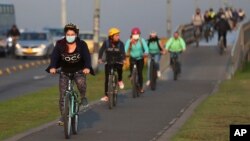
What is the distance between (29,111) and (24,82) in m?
14.0

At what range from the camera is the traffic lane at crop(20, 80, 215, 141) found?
13.5m

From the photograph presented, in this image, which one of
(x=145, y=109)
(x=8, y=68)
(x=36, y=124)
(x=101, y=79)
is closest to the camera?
(x=36, y=124)

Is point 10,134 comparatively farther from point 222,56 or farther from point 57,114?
point 222,56

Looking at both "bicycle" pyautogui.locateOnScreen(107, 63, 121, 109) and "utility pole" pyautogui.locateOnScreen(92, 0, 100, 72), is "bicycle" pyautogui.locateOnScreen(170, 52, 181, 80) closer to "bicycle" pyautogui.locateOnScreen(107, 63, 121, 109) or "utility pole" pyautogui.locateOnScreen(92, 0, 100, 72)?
"utility pole" pyautogui.locateOnScreen(92, 0, 100, 72)

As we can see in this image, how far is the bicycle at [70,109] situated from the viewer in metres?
13.1

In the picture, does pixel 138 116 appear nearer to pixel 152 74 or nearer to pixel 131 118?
pixel 131 118

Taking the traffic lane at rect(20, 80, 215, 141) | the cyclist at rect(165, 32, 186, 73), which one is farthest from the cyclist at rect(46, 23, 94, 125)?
the cyclist at rect(165, 32, 186, 73)

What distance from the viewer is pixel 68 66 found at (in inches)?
531

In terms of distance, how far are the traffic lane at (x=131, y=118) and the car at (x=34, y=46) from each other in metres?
24.5

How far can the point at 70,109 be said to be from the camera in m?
13.3

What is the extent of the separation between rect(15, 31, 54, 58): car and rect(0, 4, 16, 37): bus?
4.26 meters

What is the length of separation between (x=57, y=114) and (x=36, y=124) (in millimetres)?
1897

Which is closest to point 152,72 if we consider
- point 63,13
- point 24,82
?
point 24,82

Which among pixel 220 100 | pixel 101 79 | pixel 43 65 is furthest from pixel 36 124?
pixel 43 65
